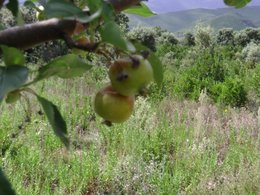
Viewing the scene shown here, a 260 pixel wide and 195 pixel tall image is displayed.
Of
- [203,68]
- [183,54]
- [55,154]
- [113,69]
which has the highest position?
[113,69]

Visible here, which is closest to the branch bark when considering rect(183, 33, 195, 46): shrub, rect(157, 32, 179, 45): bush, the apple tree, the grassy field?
the apple tree

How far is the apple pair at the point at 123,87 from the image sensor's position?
1.06ft

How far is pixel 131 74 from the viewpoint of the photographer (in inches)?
12.8

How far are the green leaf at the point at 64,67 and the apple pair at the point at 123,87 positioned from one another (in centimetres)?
3

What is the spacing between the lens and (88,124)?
354 cm

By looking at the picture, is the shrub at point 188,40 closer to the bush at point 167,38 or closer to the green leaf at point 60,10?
the bush at point 167,38

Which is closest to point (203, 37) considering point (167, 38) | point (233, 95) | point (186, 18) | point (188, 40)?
point (167, 38)

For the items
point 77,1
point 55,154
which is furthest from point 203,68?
point 77,1

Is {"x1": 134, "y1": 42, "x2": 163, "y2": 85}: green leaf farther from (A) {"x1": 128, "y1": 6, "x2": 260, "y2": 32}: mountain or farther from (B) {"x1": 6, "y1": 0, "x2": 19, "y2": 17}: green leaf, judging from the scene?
(A) {"x1": 128, "y1": 6, "x2": 260, "y2": 32}: mountain

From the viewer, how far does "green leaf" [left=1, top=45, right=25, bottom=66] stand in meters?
0.30

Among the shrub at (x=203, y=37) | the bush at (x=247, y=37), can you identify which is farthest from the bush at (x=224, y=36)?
the shrub at (x=203, y=37)

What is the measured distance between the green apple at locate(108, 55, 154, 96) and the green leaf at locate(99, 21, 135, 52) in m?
0.03

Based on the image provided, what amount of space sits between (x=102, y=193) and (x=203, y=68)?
4.17 m

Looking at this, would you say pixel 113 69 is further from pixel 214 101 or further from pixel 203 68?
pixel 203 68
